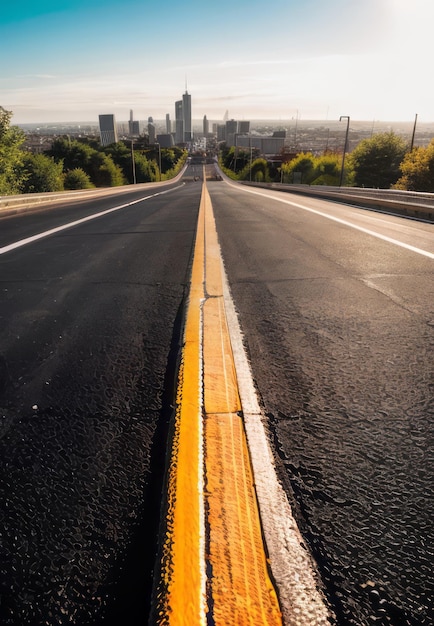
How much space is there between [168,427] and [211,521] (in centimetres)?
59

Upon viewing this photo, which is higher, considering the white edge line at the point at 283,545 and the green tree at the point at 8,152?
the green tree at the point at 8,152

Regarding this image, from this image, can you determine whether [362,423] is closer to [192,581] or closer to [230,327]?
[192,581]

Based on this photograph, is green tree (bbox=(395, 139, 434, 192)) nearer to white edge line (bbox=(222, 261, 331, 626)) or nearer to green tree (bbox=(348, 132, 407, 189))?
green tree (bbox=(348, 132, 407, 189))

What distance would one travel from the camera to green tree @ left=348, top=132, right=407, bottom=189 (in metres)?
60.4

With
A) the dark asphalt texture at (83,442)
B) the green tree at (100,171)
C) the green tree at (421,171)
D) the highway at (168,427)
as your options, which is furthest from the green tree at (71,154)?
the dark asphalt texture at (83,442)

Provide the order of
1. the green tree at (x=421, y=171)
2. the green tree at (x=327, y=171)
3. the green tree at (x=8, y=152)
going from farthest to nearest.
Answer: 1. the green tree at (x=327, y=171)
2. the green tree at (x=421, y=171)
3. the green tree at (x=8, y=152)

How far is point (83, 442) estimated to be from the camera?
69.9 inches

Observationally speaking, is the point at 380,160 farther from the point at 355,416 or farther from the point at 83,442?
the point at 83,442

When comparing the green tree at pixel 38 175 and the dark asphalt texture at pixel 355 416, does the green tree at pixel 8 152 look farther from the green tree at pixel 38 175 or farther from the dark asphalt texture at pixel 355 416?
the dark asphalt texture at pixel 355 416

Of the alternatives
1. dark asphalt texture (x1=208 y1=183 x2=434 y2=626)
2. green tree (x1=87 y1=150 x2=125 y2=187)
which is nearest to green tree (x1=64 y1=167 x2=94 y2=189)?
green tree (x1=87 y1=150 x2=125 y2=187)

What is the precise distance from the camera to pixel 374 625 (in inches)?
41.1

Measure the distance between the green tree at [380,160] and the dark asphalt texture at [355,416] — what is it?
211ft

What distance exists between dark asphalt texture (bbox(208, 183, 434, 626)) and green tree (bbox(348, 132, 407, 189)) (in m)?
64.3

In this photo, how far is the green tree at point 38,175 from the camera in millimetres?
42375
